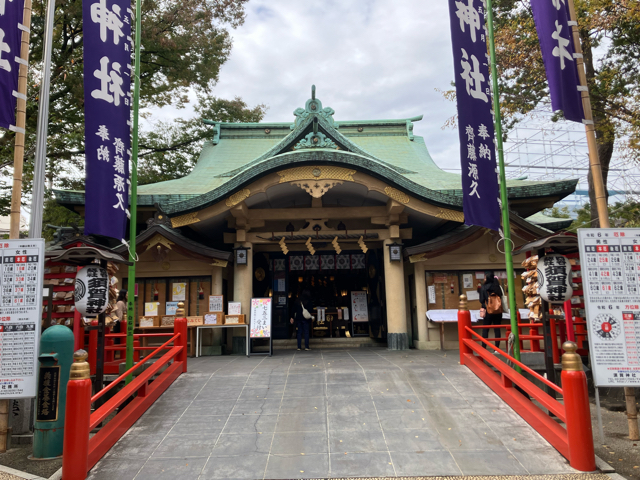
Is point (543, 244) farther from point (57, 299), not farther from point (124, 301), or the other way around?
point (57, 299)

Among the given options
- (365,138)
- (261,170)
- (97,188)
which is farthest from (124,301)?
(365,138)

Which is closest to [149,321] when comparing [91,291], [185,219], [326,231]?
[185,219]

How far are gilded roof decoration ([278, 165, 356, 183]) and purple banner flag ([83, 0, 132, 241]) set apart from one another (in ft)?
14.9

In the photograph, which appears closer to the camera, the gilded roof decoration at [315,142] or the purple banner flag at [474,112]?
the purple banner flag at [474,112]

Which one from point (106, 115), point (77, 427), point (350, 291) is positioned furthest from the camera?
point (350, 291)

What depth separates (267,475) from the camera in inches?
200

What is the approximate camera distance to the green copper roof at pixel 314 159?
36.6ft

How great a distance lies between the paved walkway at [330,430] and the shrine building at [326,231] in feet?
14.1

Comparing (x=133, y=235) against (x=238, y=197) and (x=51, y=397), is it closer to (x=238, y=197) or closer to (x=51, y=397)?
(x=51, y=397)

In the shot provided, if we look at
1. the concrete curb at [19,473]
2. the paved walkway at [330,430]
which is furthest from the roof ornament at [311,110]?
the concrete curb at [19,473]

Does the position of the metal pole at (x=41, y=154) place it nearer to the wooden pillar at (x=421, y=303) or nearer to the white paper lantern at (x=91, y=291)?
the white paper lantern at (x=91, y=291)

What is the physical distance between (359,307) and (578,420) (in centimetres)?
1018

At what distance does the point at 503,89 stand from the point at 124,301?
1309cm

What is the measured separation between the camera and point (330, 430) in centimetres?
611
